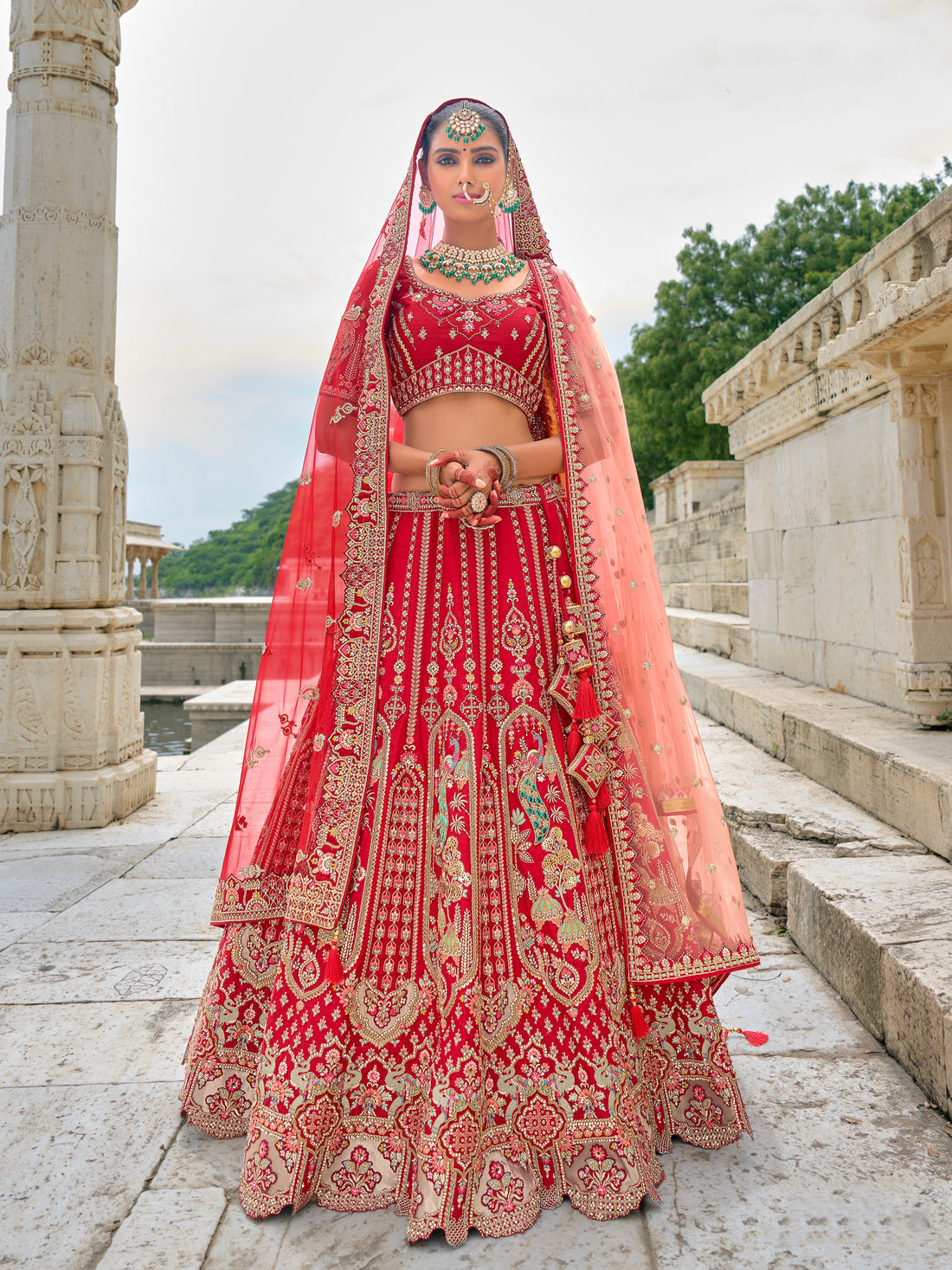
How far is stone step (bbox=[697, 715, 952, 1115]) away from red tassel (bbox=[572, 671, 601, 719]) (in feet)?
3.19

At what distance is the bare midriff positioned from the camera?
1.84m

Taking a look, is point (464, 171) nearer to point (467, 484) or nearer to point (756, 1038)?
point (467, 484)

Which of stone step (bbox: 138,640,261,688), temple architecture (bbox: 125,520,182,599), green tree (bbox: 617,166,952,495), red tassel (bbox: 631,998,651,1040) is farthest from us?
temple architecture (bbox: 125,520,182,599)

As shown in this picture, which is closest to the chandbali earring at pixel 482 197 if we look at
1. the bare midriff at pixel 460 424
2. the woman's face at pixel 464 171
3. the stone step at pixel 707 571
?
the woman's face at pixel 464 171

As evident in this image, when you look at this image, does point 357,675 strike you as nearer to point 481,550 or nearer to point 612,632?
point 481,550

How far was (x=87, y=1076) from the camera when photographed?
1950 millimetres

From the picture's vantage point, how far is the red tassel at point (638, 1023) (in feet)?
5.27

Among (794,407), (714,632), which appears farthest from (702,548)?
(794,407)

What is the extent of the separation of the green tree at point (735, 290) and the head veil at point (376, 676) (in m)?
19.7

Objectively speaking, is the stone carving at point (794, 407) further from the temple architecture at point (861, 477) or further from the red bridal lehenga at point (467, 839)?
the red bridal lehenga at point (467, 839)

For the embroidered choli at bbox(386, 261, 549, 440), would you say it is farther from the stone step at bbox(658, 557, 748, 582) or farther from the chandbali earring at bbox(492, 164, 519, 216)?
the stone step at bbox(658, 557, 748, 582)

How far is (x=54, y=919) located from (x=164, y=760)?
3.24 meters

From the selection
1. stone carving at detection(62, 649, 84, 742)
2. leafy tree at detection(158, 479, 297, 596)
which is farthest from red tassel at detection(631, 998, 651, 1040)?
leafy tree at detection(158, 479, 297, 596)

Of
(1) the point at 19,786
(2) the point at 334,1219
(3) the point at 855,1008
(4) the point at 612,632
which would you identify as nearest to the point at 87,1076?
(2) the point at 334,1219
